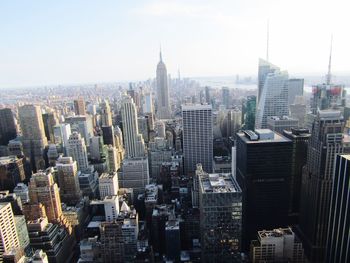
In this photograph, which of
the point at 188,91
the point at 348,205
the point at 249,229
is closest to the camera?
the point at 348,205

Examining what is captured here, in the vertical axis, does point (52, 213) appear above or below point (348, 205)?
below

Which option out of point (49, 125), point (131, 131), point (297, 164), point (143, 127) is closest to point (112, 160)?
point (131, 131)

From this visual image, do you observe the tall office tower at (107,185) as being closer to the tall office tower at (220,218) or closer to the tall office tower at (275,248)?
the tall office tower at (220,218)

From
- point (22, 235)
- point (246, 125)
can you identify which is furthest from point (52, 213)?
point (246, 125)

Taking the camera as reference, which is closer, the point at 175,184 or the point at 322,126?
the point at 322,126

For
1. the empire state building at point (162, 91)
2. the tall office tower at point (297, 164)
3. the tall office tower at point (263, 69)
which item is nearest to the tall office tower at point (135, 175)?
the tall office tower at point (297, 164)

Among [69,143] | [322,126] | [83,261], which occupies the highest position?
[322,126]

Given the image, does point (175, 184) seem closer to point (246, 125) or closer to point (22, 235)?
point (22, 235)
